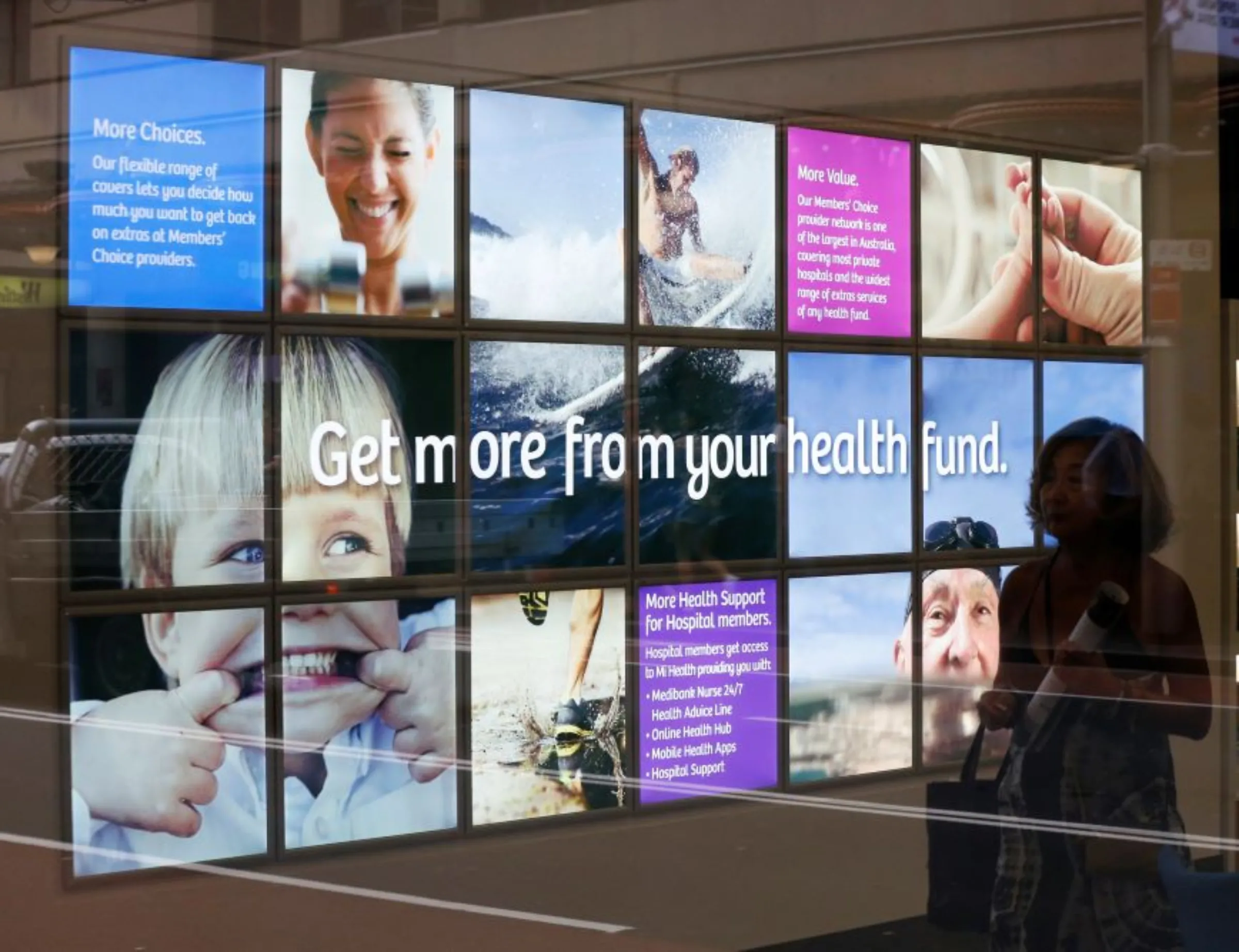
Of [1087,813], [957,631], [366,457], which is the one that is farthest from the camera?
[957,631]

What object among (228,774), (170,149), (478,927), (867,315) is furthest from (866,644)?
(170,149)

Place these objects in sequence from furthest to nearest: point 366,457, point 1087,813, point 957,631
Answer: point 957,631
point 366,457
point 1087,813

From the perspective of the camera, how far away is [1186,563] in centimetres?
483

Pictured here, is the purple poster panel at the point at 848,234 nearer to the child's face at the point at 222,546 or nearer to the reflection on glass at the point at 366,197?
the reflection on glass at the point at 366,197

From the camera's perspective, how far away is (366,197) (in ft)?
16.4

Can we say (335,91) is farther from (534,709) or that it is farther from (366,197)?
(534,709)

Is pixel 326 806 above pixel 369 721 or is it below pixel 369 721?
below

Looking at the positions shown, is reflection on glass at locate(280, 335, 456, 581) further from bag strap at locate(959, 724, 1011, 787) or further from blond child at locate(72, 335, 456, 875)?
bag strap at locate(959, 724, 1011, 787)

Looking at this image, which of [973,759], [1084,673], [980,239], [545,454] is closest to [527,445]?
[545,454]

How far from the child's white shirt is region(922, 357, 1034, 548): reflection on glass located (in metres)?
1.43

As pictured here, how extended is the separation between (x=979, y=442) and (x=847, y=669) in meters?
0.74

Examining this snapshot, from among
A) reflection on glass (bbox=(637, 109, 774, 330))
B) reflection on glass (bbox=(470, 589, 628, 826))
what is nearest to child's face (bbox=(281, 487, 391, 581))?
reflection on glass (bbox=(470, 589, 628, 826))

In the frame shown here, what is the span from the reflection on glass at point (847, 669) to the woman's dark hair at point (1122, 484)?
513 millimetres

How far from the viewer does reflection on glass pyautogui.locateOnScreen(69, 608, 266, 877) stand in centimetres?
487
